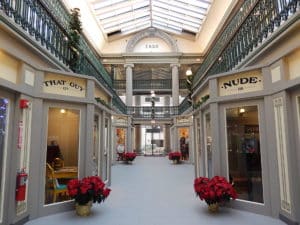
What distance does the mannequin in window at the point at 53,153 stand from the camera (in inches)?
176

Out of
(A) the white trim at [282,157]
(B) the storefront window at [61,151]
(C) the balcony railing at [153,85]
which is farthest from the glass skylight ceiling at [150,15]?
(A) the white trim at [282,157]

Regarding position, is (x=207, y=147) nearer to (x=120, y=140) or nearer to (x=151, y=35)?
(x=120, y=140)

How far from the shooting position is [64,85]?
452 cm

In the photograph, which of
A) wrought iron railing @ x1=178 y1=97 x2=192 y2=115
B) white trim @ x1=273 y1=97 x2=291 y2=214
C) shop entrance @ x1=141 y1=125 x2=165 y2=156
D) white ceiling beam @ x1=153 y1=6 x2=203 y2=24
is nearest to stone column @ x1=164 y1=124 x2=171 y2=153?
shop entrance @ x1=141 y1=125 x2=165 y2=156

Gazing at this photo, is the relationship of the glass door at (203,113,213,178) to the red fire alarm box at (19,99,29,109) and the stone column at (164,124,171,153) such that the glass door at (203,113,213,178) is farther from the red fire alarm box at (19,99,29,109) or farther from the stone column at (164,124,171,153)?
the stone column at (164,124,171,153)

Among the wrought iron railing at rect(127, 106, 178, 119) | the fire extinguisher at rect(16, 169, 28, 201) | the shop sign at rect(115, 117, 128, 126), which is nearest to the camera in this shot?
the fire extinguisher at rect(16, 169, 28, 201)

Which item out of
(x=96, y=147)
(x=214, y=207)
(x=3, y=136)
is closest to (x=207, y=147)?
(x=214, y=207)

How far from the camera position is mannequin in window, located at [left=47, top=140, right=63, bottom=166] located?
4.48 meters

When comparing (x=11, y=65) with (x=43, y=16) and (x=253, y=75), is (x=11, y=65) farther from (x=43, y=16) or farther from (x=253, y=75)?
(x=253, y=75)

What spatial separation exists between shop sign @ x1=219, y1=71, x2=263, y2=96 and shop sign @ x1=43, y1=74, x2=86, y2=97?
266 centimetres

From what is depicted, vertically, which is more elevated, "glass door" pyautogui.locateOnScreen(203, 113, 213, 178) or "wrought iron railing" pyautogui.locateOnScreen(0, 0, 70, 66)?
"wrought iron railing" pyautogui.locateOnScreen(0, 0, 70, 66)

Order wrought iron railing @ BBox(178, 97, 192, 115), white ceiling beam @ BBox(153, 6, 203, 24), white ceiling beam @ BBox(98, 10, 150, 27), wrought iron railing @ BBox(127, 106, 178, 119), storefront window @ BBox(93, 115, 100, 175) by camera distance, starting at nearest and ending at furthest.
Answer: storefront window @ BBox(93, 115, 100, 175)
wrought iron railing @ BBox(178, 97, 192, 115)
white ceiling beam @ BBox(153, 6, 203, 24)
white ceiling beam @ BBox(98, 10, 150, 27)
wrought iron railing @ BBox(127, 106, 178, 119)

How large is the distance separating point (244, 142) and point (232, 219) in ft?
4.61

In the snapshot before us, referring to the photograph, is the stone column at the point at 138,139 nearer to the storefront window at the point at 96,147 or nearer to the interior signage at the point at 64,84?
the storefront window at the point at 96,147
